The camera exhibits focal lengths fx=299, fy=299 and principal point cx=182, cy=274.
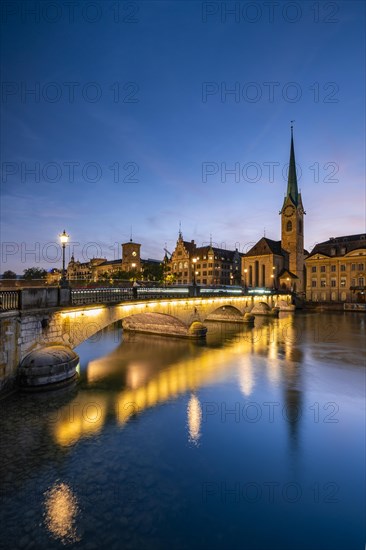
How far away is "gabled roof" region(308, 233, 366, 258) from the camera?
76.0m

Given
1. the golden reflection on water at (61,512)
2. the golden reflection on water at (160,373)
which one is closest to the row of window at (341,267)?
the golden reflection on water at (160,373)

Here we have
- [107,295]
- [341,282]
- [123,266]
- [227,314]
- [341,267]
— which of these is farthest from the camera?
[123,266]

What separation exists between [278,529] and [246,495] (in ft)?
4.45

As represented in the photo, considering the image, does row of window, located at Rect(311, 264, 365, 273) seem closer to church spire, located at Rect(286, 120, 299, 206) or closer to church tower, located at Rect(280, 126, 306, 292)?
church tower, located at Rect(280, 126, 306, 292)

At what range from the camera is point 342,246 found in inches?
3098

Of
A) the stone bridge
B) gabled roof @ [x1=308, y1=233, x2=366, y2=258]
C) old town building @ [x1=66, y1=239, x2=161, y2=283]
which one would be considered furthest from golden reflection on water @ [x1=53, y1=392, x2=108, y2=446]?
gabled roof @ [x1=308, y1=233, x2=366, y2=258]

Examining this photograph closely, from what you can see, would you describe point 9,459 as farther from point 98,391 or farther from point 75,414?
point 98,391

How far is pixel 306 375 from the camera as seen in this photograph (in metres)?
21.5

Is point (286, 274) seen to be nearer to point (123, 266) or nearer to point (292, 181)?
point (292, 181)

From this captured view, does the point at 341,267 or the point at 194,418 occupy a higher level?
the point at 341,267


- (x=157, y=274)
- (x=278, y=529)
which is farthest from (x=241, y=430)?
(x=157, y=274)

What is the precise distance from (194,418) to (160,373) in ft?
24.9

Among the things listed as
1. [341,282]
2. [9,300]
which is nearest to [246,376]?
[9,300]

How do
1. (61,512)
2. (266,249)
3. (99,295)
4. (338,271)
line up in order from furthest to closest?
1. (266,249)
2. (338,271)
3. (99,295)
4. (61,512)
